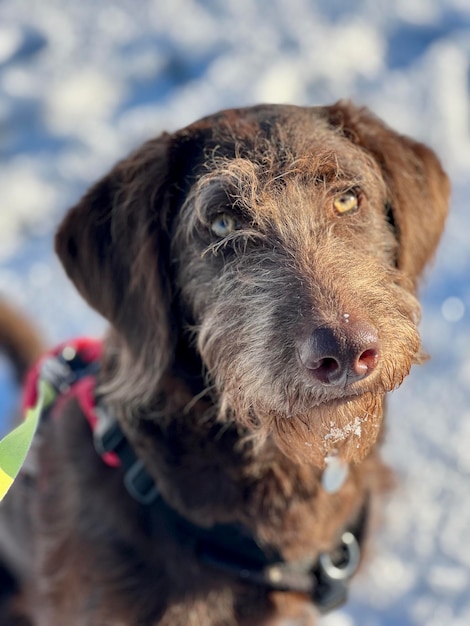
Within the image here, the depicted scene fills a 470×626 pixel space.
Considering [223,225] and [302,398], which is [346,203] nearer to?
[223,225]

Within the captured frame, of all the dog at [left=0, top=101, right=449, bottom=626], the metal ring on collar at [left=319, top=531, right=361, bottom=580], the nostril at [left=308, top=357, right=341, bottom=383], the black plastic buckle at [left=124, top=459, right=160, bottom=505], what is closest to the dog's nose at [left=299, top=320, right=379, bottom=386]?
the nostril at [left=308, top=357, right=341, bottom=383]

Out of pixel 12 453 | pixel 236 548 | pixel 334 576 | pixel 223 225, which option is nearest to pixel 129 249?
pixel 223 225

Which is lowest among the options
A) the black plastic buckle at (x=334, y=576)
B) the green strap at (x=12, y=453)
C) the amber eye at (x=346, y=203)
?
the black plastic buckle at (x=334, y=576)

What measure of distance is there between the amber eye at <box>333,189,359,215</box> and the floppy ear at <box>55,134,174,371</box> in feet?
1.55

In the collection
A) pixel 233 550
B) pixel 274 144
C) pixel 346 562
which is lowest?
pixel 346 562

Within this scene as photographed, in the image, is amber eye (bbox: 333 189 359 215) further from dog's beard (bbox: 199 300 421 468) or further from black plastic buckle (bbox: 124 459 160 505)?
black plastic buckle (bbox: 124 459 160 505)

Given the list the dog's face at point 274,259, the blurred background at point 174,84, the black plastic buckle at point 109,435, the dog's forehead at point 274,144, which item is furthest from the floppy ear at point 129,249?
the blurred background at point 174,84

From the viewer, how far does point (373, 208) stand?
189 centimetres

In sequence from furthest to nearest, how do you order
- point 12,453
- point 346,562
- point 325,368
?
point 346,562
point 325,368
point 12,453

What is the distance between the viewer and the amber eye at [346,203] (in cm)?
182

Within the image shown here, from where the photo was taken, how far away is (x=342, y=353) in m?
1.35

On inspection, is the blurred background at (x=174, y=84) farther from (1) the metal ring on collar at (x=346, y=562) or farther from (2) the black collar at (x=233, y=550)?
(2) the black collar at (x=233, y=550)

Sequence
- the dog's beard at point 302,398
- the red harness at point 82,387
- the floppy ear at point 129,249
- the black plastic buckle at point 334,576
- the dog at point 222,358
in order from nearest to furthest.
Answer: the dog's beard at point 302,398, the dog at point 222,358, the floppy ear at point 129,249, the black plastic buckle at point 334,576, the red harness at point 82,387

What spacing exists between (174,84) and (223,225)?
9.79ft
